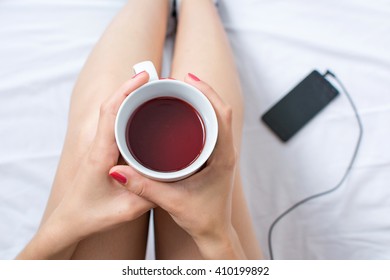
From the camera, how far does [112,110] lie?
61 centimetres

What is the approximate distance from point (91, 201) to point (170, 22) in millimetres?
640

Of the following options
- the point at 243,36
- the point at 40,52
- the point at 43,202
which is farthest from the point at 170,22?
the point at 43,202

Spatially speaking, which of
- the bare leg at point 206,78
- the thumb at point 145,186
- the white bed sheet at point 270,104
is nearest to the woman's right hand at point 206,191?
the thumb at point 145,186

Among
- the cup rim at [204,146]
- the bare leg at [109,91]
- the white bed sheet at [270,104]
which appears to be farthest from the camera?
the white bed sheet at [270,104]

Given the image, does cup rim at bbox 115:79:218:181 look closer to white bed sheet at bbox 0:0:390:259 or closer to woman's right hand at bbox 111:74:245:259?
woman's right hand at bbox 111:74:245:259

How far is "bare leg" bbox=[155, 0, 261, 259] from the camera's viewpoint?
0.81m

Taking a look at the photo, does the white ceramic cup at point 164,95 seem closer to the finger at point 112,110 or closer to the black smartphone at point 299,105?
the finger at point 112,110

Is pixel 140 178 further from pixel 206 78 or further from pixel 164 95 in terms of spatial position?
pixel 206 78

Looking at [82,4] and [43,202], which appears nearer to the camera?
[43,202]

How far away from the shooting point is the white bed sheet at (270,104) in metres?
0.96

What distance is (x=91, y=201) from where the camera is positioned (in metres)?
0.66

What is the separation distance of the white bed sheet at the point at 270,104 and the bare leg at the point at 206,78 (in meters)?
0.15

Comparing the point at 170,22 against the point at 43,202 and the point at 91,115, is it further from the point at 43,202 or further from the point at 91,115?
the point at 43,202

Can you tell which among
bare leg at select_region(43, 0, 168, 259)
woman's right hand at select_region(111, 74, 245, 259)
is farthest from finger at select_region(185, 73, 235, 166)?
bare leg at select_region(43, 0, 168, 259)
